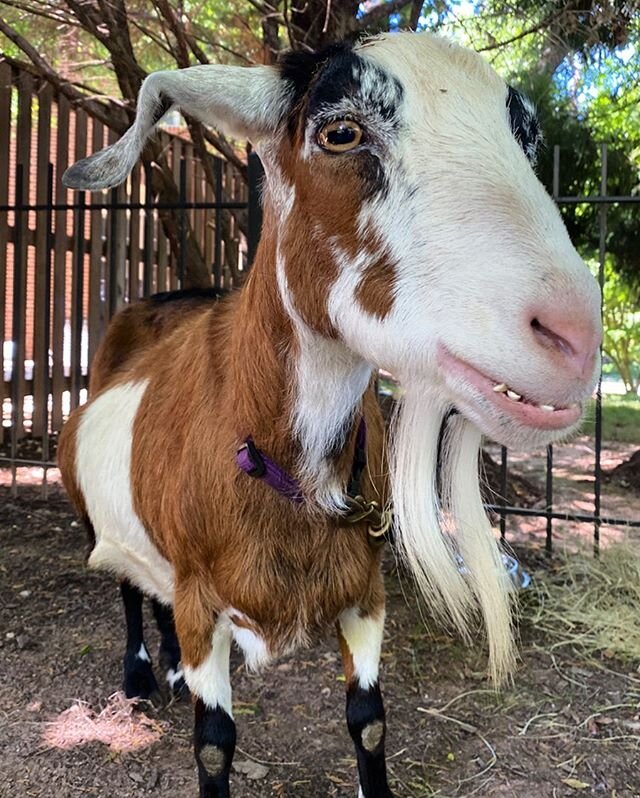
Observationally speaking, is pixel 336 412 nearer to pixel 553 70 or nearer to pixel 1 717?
pixel 1 717

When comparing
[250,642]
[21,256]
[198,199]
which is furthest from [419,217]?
[198,199]

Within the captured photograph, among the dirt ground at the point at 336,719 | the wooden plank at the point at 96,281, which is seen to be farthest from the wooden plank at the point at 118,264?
the dirt ground at the point at 336,719

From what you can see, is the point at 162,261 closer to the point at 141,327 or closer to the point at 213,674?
the point at 141,327

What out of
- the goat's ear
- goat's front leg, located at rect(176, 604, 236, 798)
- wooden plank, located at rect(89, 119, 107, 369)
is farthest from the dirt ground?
wooden plank, located at rect(89, 119, 107, 369)

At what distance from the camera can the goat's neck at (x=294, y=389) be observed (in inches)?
68.7

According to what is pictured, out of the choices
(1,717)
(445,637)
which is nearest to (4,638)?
→ (1,717)

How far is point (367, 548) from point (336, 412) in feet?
1.44

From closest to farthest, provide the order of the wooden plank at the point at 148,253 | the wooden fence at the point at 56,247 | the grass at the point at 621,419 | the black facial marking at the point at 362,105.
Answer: the black facial marking at the point at 362,105
the wooden fence at the point at 56,247
the wooden plank at the point at 148,253
the grass at the point at 621,419

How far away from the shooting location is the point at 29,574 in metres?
4.08

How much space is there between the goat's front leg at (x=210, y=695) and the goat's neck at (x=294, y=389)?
1.74 ft

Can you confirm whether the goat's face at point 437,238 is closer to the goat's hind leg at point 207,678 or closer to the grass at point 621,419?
the goat's hind leg at point 207,678

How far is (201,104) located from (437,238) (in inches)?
27.2

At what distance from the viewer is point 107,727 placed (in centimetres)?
Answer: 275

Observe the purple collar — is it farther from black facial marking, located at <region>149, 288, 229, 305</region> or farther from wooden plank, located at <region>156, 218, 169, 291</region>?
wooden plank, located at <region>156, 218, 169, 291</region>
